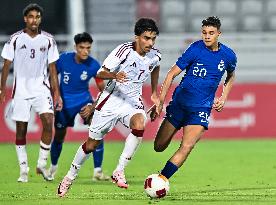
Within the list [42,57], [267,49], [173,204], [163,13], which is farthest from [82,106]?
[163,13]

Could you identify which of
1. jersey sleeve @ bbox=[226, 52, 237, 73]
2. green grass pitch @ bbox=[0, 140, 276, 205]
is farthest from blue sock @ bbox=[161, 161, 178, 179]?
jersey sleeve @ bbox=[226, 52, 237, 73]

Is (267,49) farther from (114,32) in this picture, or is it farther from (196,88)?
(196,88)

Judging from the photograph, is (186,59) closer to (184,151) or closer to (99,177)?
(184,151)

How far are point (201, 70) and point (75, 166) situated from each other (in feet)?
5.66

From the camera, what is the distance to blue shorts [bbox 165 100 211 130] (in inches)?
439

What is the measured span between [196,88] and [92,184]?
240 cm

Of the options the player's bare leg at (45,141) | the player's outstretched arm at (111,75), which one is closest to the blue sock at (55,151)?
the player's bare leg at (45,141)

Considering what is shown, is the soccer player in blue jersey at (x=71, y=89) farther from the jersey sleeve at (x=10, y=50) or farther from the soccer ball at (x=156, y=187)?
the soccer ball at (x=156, y=187)

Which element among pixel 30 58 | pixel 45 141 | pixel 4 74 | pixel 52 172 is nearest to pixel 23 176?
pixel 45 141

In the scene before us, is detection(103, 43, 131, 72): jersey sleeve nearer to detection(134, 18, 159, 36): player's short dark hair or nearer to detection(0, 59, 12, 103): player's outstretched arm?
detection(134, 18, 159, 36): player's short dark hair

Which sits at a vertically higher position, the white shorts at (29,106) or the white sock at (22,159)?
the white shorts at (29,106)

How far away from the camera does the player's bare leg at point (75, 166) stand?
435 inches

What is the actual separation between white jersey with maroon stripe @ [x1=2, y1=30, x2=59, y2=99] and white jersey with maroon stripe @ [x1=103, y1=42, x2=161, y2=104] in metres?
1.89

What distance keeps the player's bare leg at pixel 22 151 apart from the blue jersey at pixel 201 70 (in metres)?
2.77
